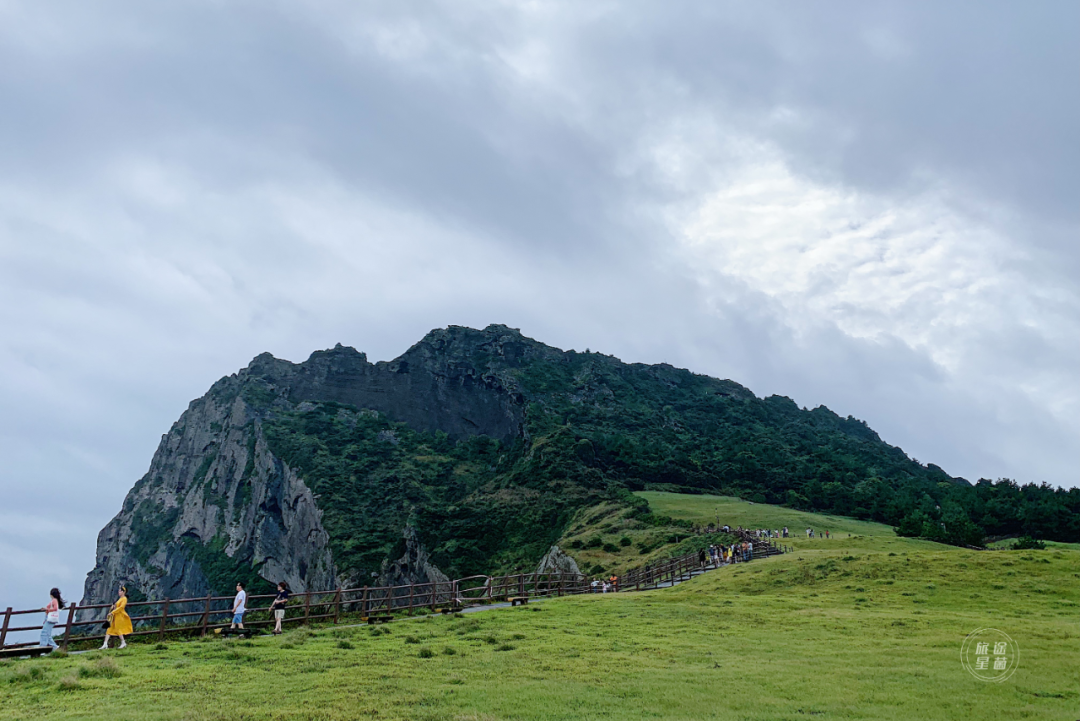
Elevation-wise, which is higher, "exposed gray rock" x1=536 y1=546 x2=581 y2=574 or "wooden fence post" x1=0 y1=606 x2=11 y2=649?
"wooden fence post" x1=0 y1=606 x2=11 y2=649

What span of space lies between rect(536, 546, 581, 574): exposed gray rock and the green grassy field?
47.2 metres

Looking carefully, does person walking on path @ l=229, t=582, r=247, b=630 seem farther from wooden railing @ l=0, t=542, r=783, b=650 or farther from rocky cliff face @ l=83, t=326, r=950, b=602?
rocky cliff face @ l=83, t=326, r=950, b=602

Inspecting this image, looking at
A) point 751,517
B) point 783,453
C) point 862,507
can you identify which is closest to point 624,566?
point 751,517

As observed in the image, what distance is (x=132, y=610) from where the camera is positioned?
170125 mm

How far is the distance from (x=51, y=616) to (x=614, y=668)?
50.3ft

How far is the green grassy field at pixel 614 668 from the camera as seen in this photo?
1406 cm

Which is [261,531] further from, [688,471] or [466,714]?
[466,714]

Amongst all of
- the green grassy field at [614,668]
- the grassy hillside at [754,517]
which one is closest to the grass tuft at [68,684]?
the green grassy field at [614,668]

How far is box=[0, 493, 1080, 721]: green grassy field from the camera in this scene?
14062 millimetres

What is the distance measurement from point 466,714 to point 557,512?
376 ft

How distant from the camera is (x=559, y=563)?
8281 centimetres

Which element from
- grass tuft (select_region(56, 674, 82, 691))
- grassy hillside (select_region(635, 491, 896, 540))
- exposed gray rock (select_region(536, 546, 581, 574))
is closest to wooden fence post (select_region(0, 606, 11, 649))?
grass tuft (select_region(56, 674, 82, 691))

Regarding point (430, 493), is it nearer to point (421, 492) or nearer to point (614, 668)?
point (421, 492)

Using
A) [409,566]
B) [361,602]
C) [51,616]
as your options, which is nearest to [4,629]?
[51,616]
